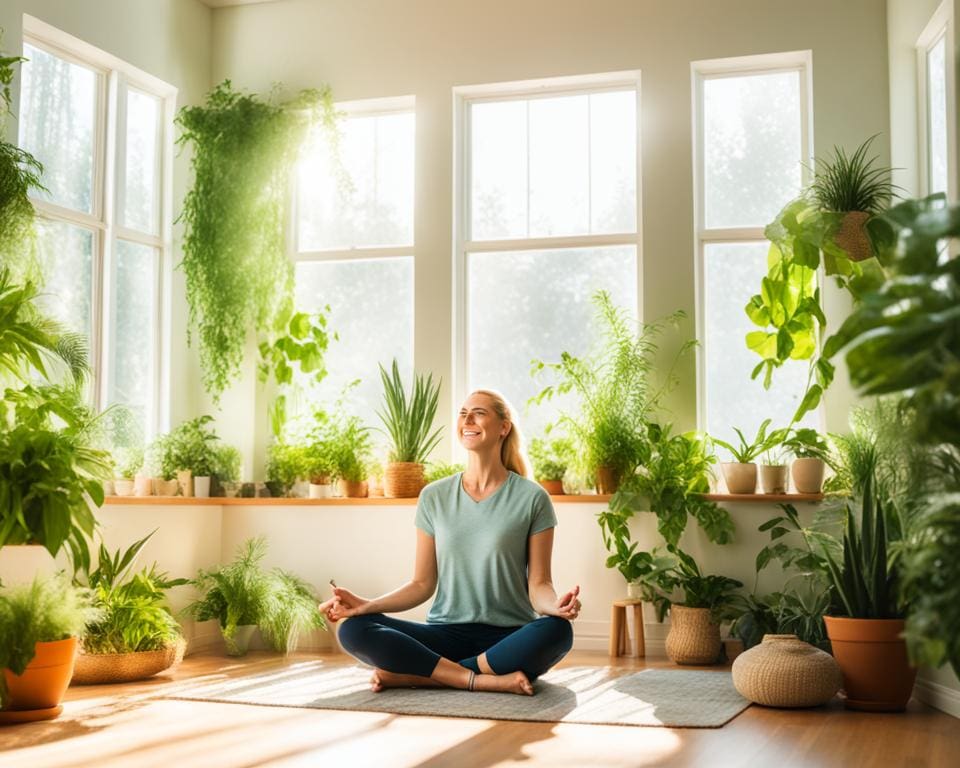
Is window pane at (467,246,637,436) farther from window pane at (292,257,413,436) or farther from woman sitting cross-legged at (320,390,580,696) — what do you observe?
woman sitting cross-legged at (320,390,580,696)

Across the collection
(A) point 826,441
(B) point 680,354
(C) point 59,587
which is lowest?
(C) point 59,587

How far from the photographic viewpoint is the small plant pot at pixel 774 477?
5.88 m

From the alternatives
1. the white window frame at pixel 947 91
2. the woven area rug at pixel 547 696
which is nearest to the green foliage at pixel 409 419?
the woven area rug at pixel 547 696

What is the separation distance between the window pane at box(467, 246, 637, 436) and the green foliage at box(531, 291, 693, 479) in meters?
0.14

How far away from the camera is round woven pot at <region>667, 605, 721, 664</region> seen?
5.53 meters

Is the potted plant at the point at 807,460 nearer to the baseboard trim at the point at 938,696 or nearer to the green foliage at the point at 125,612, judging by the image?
the baseboard trim at the point at 938,696

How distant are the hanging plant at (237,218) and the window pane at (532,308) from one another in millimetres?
1162

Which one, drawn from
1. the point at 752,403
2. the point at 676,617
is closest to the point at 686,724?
the point at 676,617

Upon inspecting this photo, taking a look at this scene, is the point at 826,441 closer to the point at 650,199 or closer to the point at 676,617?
the point at 676,617

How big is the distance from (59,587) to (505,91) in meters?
3.91

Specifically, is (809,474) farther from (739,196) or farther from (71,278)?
(71,278)

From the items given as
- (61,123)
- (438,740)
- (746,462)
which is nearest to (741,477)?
(746,462)

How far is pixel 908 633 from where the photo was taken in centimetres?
179

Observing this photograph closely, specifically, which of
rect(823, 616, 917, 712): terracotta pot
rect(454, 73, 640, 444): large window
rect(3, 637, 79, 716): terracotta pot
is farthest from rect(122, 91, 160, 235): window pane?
rect(823, 616, 917, 712): terracotta pot
